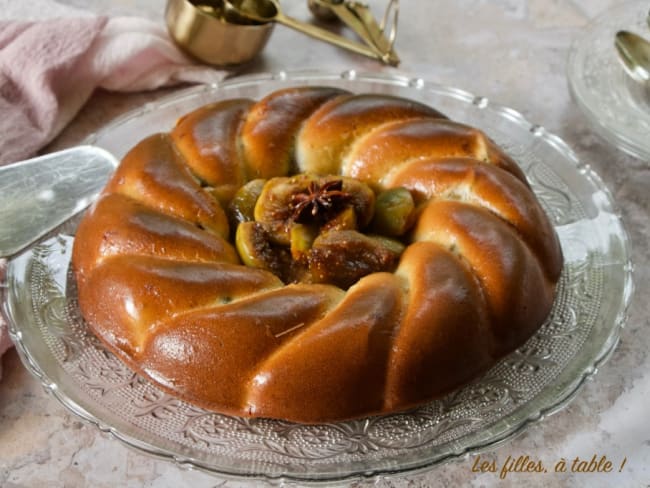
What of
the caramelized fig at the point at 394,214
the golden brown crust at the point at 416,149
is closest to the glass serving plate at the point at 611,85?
the golden brown crust at the point at 416,149

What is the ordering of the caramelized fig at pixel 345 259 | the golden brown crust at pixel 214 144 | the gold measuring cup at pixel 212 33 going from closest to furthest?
the caramelized fig at pixel 345 259 < the golden brown crust at pixel 214 144 < the gold measuring cup at pixel 212 33

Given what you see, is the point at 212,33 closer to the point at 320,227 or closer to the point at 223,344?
the point at 320,227

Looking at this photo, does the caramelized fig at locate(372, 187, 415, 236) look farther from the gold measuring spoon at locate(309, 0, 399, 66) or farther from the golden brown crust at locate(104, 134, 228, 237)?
the gold measuring spoon at locate(309, 0, 399, 66)

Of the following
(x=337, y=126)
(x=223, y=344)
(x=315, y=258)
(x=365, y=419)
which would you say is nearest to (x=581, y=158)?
(x=337, y=126)

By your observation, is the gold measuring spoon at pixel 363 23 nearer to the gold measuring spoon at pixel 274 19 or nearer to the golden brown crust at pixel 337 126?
the gold measuring spoon at pixel 274 19

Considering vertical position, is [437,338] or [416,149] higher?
[416,149]

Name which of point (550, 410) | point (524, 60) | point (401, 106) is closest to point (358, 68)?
point (524, 60)
